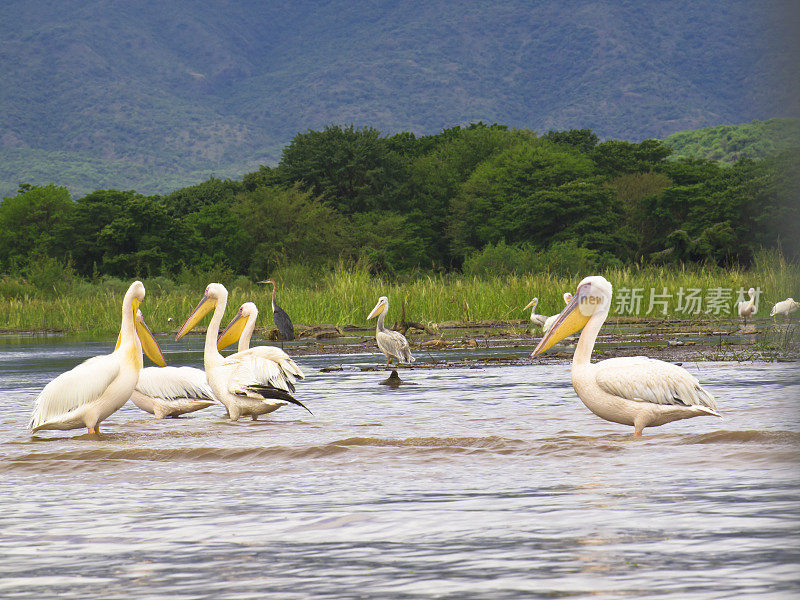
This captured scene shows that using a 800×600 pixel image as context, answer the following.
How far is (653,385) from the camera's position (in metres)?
7.79

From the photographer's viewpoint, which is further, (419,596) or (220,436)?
(220,436)

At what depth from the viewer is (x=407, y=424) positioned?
31.3ft

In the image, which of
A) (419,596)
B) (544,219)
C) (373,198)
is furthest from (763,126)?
(373,198)

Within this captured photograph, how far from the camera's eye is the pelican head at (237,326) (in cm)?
1213

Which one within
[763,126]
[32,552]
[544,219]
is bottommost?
[32,552]

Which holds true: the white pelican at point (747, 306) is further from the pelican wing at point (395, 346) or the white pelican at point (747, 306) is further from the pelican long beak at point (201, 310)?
the pelican long beak at point (201, 310)

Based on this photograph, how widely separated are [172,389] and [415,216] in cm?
6027

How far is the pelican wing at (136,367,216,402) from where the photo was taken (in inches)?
411

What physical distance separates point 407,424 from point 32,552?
508cm

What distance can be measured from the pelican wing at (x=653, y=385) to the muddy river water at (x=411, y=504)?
0.33m

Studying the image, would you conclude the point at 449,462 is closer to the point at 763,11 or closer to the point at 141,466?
the point at 141,466

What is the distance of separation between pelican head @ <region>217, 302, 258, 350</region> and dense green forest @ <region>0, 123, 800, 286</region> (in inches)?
1536

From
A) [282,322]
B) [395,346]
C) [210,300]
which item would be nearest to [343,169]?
[282,322]

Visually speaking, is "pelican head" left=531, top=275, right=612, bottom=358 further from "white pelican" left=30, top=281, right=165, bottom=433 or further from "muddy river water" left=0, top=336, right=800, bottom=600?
"white pelican" left=30, top=281, right=165, bottom=433
